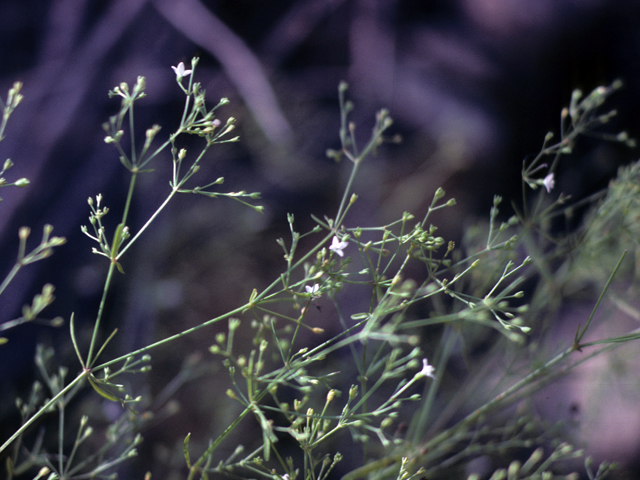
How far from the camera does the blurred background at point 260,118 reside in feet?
5.67

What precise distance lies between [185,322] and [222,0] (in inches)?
62.2

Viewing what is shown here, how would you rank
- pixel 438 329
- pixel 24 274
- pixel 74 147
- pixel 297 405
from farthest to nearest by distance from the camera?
pixel 438 329 < pixel 74 147 < pixel 24 274 < pixel 297 405

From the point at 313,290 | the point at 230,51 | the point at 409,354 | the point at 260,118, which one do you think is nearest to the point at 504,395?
the point at 409,354

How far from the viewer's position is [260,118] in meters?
2.10

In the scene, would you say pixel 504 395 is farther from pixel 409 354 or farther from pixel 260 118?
pixel 260 118

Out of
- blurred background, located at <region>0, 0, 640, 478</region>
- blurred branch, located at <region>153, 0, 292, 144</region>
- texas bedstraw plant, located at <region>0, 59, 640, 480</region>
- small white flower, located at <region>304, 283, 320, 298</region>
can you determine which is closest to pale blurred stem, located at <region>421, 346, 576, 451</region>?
texas bedstraw plant, located at <region>0, 59, 640, 480</region>

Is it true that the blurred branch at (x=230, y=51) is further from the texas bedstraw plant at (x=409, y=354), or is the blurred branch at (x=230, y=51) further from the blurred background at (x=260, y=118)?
the texas bedstraw plant at (x=409, y=354)

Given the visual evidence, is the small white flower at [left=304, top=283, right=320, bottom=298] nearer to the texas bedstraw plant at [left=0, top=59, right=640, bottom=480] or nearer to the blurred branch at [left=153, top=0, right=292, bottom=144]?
the texas bedstraw plant at [left=0, top=59, right=640, bottom=480]

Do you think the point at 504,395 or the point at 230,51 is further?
the point at 230,51

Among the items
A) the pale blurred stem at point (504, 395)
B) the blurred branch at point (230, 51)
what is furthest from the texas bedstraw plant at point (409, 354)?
the blurred branch at point (230, 51)

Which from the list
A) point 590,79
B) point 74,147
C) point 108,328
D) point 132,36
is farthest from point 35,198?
point 590,79

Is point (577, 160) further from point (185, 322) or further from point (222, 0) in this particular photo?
point (185, 322)

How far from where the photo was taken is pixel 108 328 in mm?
1774

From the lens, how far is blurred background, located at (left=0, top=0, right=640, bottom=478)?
1728 mm
